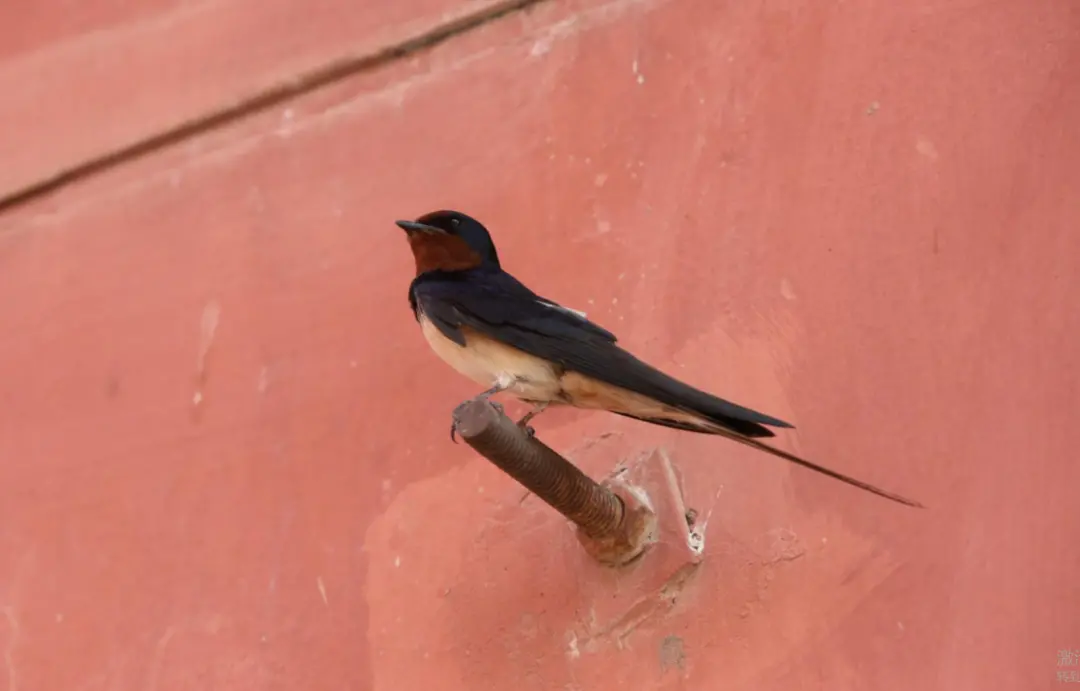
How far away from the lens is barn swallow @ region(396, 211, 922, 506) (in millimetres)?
1254

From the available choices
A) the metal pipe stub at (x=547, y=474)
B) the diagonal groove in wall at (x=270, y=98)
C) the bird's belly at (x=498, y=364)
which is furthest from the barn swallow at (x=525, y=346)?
the diagonal groove in wall at (x=270, y=98)

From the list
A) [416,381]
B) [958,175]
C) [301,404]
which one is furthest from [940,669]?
[301,404]

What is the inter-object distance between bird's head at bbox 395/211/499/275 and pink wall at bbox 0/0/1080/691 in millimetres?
173

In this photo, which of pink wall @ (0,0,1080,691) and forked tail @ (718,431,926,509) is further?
pink wall @ (0,0,1080,691)

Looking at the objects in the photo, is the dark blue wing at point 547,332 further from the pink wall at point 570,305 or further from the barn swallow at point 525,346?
the pink wall at point 570,305

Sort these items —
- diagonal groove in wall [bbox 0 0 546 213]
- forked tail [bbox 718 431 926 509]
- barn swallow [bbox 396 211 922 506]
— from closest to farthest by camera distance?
1. forked tail [bbox 718 431 926 509]
2. barn swallow [bbox 396 211 922 506]
3. diagonal groove in wall [bbox 0 0 546 213]

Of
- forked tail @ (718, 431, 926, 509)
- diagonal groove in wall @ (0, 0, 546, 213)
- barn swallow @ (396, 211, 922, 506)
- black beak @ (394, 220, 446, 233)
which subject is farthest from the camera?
diagonal groove in wall @ (0, 0, 546, 213)

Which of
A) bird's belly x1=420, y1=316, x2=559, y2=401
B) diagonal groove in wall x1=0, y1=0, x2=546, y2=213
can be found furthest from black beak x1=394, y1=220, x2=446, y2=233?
diagonal groove in wall x1=0, y1=0, x2=546, y2=213

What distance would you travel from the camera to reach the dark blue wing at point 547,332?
47.3 inches

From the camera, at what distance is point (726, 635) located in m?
1.35

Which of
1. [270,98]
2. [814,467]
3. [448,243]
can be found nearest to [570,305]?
[448,243]

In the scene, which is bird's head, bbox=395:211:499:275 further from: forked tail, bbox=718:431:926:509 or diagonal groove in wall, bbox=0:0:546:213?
diagonal groove in wall, bbox=0:0:546:213

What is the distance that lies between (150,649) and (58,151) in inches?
43.1

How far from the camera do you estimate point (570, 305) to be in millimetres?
1692
